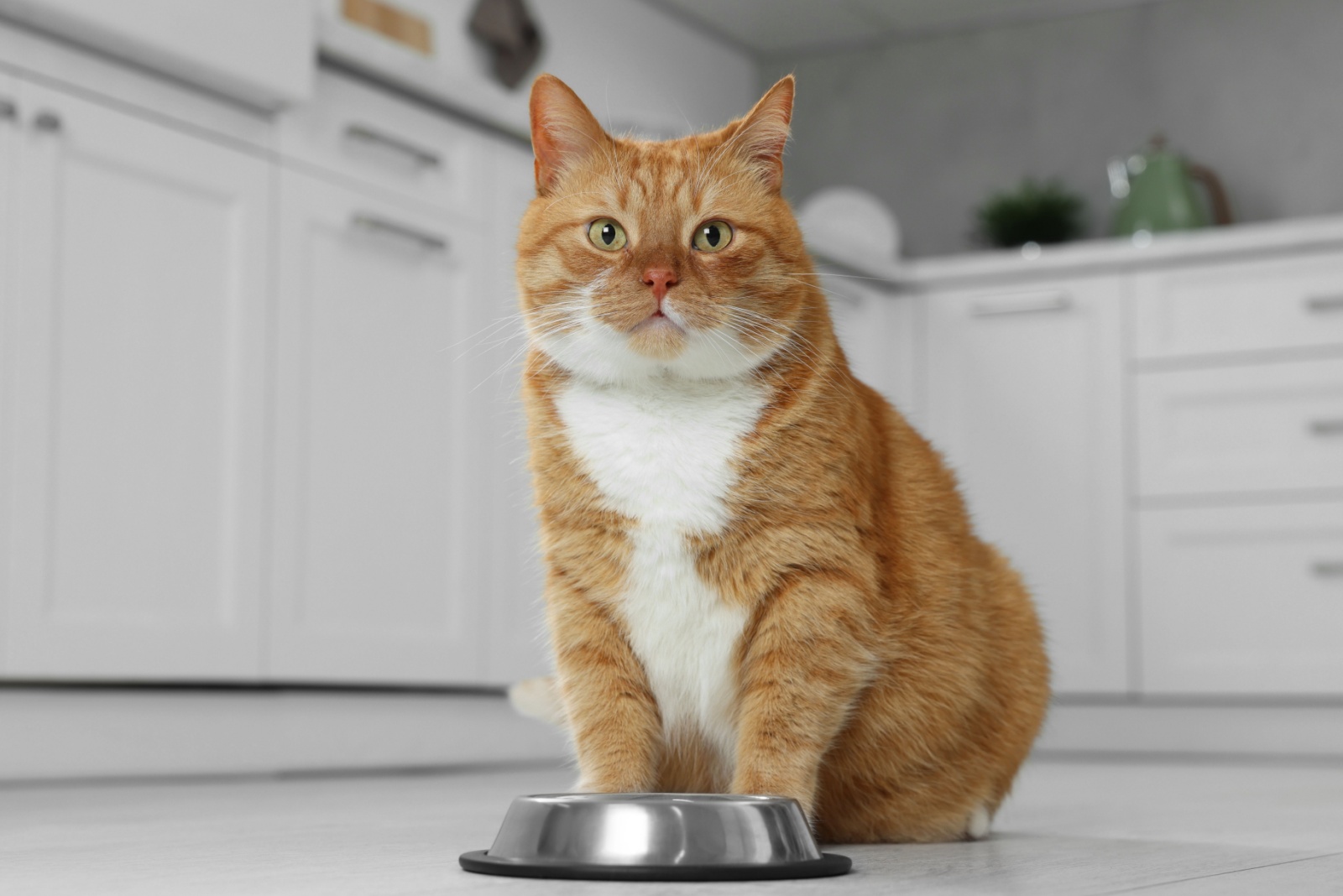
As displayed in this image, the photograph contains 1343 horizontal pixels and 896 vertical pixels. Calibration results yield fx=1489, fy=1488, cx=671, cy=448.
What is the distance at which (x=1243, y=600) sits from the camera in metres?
3.18

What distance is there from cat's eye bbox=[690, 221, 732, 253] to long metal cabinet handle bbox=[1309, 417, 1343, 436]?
238 cm

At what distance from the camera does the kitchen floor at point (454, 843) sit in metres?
0.92

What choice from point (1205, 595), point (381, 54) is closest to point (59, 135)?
point (381, 54)

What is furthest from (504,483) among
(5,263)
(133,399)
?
(5,263)

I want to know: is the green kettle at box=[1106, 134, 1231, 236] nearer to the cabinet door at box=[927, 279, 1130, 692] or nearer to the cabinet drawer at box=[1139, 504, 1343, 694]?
the cabinet door at box=[927, 279, 1130, 692]

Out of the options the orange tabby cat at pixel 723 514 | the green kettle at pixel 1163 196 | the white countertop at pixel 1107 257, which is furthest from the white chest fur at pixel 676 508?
the green kettle at pixel 1163 196

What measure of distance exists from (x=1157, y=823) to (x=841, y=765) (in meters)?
0.45

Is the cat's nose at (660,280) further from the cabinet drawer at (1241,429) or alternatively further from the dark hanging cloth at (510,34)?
the dark hanging cloth at (510,34)

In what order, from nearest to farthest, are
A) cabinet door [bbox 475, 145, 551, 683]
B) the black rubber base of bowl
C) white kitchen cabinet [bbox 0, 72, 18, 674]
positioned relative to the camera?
the black rubber base of bowl
white kitchen cabinet [bbox 0, 72, 18, 674]
cabinet door [bbox 475, 145, 551, 683]

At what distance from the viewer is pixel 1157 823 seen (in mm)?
1468

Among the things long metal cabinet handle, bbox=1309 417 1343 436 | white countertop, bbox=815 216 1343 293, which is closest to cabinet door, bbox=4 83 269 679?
white countertop, bbox=815 216 1343 293

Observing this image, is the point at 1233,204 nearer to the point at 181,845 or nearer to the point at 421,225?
the point at 421,225

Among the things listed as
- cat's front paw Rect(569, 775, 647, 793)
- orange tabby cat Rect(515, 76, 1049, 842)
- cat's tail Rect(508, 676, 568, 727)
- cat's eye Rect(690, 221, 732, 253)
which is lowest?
cat's front paw Rect(569, 775, 647, 793)

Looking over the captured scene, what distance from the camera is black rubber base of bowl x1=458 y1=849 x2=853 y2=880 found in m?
0.90
